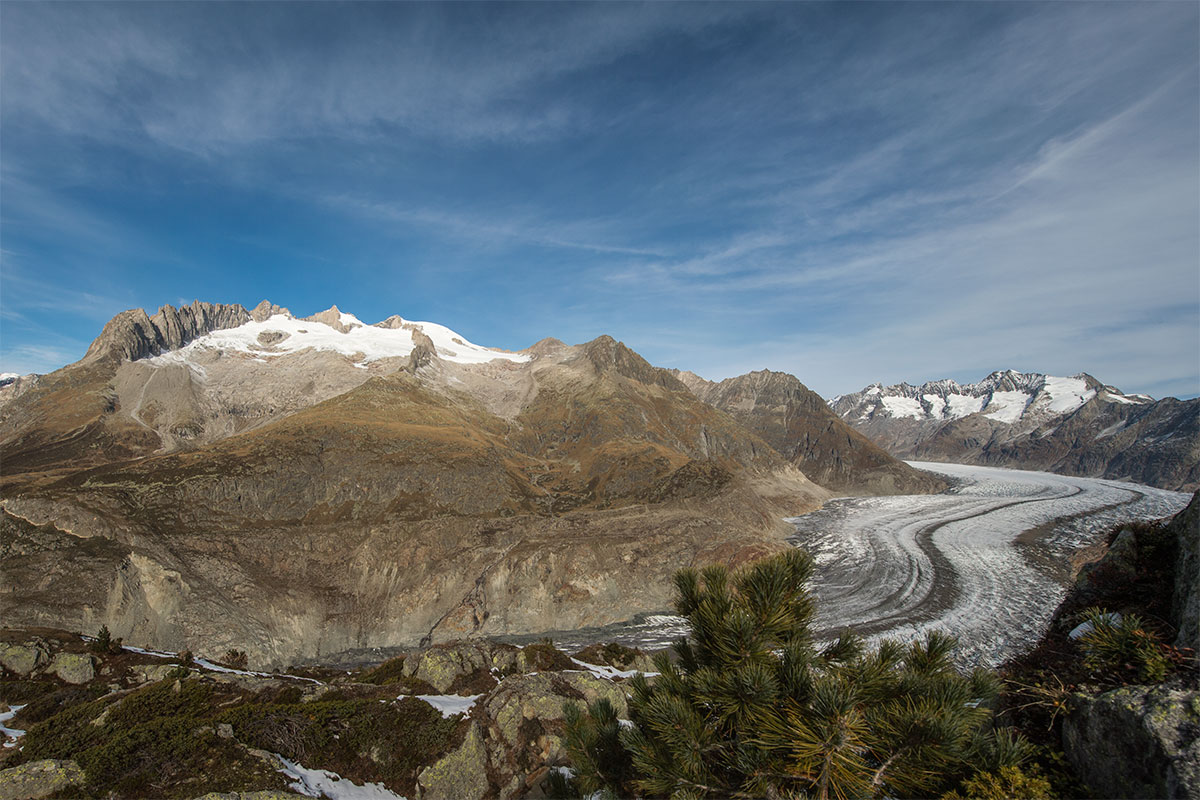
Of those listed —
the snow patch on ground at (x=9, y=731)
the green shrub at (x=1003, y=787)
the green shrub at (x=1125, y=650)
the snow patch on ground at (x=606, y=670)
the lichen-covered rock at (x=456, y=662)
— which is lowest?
the snow patch on ground at (x=606, y=670)

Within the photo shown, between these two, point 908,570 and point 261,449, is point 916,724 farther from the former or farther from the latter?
point 261,449

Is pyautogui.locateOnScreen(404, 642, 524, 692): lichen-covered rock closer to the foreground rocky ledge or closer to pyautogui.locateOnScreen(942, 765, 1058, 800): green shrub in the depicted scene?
the foreground rocky ledge

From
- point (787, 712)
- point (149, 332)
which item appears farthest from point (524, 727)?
point (149, 332)

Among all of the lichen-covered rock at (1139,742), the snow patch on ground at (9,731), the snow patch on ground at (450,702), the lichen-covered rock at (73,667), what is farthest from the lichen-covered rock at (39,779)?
the lichen-covered rock at (1139,742)

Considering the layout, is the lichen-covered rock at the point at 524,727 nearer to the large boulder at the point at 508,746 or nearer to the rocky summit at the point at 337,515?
the large boulder at the point at 508,746

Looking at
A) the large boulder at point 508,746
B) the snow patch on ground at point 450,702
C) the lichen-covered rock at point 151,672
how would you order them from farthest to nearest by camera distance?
1. the lichen-covered rock at point 151,672
2. the snow patch on ground at point 450,702
3. the large boulder at point 508,746

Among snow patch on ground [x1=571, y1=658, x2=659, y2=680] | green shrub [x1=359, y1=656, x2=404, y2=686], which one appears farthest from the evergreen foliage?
Result: snow patch on ground [x1=571, y1=658, x2=659, y2=680]

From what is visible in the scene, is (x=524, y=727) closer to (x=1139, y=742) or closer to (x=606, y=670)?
(x=606, y=670)
